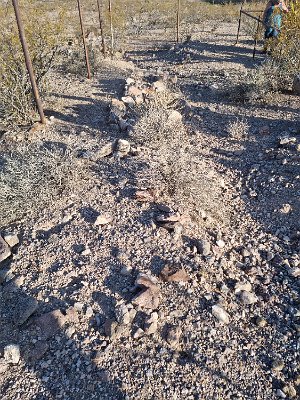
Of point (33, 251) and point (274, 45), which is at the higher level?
point (274, 45)

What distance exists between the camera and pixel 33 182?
427 cm

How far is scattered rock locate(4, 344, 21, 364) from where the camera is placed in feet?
9.02

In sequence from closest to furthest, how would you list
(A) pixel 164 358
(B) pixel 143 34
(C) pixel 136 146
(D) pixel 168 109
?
(A) pixel 164 358, (C) pixel 136 146, (D) pixel 168 109, (B) pixel 143 34

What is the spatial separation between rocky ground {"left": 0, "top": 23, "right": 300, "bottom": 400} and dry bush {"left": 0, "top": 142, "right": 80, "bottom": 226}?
0.06 ft

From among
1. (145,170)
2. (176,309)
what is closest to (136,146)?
(145,170)

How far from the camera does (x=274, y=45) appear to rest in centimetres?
792

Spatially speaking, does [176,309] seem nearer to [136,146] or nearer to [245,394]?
[245,394]

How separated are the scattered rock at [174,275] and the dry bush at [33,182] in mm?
1663

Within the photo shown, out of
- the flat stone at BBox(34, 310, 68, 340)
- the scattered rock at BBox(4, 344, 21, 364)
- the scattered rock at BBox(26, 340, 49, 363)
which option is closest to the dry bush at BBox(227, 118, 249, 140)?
the flat stone at BBox(34, 310, 68, 340)

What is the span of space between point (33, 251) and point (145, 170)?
1.79 meters

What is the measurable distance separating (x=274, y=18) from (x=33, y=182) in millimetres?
7457

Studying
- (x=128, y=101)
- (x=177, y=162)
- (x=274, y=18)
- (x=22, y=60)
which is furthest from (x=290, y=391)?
(x=274, y=18)

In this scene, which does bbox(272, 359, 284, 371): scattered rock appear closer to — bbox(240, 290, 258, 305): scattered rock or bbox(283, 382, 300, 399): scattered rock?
bbox(283, 382, 300, 399): scattered rock

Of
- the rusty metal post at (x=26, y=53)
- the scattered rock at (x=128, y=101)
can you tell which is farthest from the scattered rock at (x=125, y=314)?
the scattered rock at (x=128, y=101)
